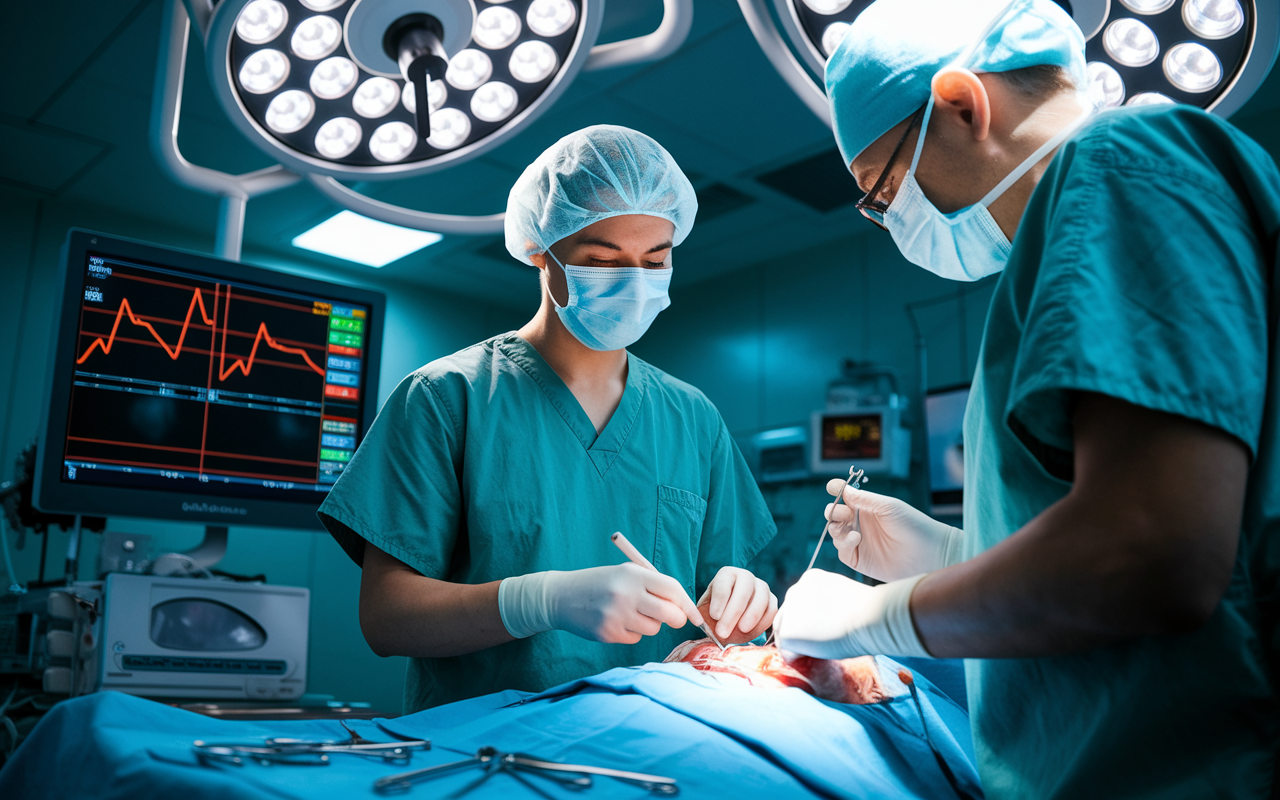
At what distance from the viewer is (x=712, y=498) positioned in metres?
1.78

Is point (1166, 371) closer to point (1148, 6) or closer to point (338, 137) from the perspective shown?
point (1148, 6)

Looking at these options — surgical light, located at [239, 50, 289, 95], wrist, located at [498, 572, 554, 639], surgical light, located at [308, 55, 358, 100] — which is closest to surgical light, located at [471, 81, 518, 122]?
surgical light, located at [308, 55, 358, 100]

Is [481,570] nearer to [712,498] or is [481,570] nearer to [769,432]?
[712,498]

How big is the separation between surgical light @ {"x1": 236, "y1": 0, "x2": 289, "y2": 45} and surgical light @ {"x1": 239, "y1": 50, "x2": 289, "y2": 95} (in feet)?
0.11

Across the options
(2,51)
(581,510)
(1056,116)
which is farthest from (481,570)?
(2,51)

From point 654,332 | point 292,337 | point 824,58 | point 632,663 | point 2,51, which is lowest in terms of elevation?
point 632,663

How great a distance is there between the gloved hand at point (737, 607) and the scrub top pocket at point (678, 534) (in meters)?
0.19

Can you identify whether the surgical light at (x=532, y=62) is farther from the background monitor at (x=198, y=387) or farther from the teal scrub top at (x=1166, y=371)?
the teal scrub top at (x=1166, y=371)

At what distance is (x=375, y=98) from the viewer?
1896 mm

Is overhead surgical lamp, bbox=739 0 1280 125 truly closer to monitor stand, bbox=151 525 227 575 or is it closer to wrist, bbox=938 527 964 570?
wrist, bbox=938 527 964 570

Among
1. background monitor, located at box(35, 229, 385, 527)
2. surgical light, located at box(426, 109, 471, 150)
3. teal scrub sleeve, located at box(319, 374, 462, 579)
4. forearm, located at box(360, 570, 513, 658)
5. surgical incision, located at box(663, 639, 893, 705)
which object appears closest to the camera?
surgical incision, located at box(663, 639, 893, 705)

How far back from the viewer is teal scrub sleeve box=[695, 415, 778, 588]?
175cm

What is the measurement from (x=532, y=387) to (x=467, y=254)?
3831mm

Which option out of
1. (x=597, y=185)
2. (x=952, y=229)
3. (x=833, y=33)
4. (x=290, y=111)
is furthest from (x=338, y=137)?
(x=952, y=229)
